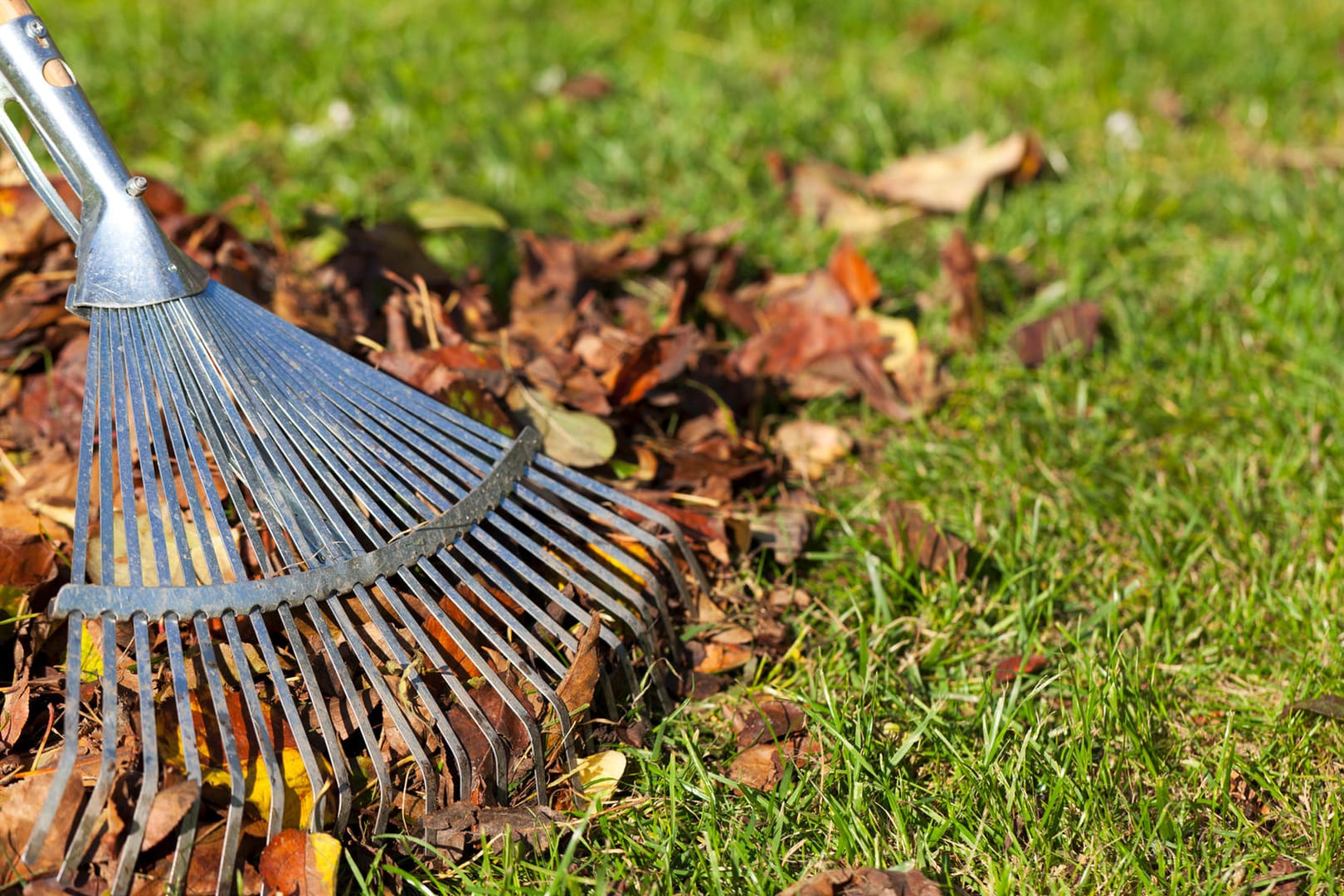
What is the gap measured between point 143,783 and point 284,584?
32 cm

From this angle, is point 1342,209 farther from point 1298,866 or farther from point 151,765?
point 151,765

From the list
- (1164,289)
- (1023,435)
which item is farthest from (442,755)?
(1164,289)

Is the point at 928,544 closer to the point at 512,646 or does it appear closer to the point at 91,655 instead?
the point at 512,646

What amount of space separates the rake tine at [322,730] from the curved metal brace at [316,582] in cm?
4

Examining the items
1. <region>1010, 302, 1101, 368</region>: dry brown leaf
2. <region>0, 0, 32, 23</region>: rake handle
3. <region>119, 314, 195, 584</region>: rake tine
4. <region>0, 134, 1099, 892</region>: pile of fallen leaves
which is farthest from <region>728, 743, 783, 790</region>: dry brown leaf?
<region>0, 0, 32, 23</region>: rake handle

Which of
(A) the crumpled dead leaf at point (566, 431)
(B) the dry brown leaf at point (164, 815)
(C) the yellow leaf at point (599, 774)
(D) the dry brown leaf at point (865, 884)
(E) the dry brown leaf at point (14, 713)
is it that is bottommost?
(D) the dry brown leaf at point (865, 884)

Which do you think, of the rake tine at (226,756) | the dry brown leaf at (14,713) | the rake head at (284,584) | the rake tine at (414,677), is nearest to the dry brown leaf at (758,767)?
the rake head at (284,584)

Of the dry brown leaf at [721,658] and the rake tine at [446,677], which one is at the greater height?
the rake tine at [446,677]

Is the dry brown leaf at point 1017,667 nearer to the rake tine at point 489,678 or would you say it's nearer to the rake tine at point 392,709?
the rake tine at point 489,678

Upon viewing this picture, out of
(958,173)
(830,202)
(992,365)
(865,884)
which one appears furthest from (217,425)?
(958,173)

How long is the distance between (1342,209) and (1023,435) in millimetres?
1280

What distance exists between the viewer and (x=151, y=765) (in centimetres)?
137

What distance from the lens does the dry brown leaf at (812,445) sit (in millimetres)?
2369

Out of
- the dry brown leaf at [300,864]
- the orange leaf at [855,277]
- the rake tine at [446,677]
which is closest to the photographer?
the dry brown leaf at [300,864]
